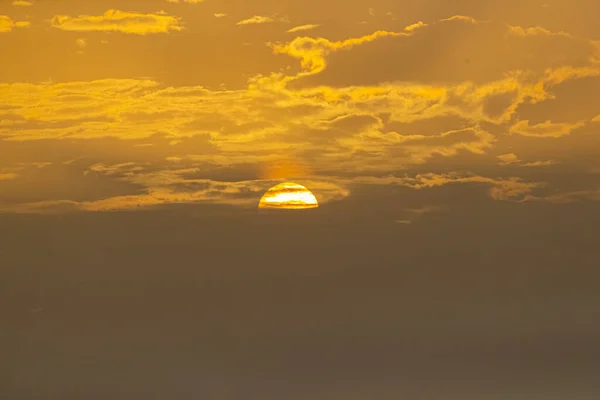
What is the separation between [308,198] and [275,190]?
0.46 meters

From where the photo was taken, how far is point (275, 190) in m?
10.5

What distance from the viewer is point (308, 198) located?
10570mm
